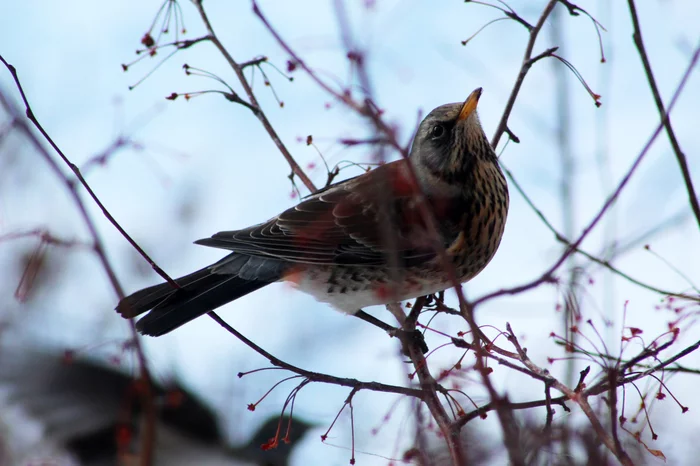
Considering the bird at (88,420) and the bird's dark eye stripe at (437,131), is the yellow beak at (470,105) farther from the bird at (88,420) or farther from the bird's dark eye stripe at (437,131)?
the bird at (88,420)

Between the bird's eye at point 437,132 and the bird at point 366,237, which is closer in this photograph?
the bird at point 366,237

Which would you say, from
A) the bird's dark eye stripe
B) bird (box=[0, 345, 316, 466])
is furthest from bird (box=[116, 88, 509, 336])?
bird (box=[0, 345, 316, 466])

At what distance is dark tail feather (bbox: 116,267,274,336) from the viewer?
3.92 metres

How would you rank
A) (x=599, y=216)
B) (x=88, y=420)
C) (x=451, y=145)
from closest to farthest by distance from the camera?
1. (x=599, y=216)
2. (x=451, y=145)
3. (x=88, y=420)

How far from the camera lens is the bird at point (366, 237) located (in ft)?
14.0

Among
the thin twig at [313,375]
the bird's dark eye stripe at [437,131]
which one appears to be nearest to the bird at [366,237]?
the bird's dark eye stripe at [437,131]

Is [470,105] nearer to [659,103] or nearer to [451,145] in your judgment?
[451,145]

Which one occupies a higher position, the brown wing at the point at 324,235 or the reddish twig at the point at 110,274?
the brown wing at the point at 324,235

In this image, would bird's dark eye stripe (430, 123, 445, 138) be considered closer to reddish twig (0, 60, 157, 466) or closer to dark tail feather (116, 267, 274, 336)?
dark tail feather (116, 267, 274, 336)

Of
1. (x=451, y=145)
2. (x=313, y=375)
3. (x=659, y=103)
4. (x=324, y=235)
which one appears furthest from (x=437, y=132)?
(x=659, y=103)

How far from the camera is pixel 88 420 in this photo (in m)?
5.24

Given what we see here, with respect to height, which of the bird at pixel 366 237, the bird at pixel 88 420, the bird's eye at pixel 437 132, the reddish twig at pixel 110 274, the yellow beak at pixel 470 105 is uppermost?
the bird's eye at pixel 437 132

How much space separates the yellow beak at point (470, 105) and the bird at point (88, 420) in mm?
2008

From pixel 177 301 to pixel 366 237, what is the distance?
1.18 meters
